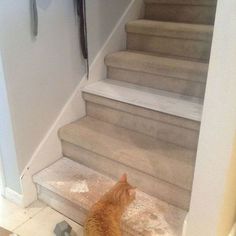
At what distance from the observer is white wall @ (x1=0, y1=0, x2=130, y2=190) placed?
138 centimetres

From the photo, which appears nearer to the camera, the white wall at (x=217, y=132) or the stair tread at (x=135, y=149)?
the white wall at (x=217, y=132)

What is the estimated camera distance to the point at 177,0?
2.01m

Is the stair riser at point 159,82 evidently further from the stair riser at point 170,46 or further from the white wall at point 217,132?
the white wall at point 217,132

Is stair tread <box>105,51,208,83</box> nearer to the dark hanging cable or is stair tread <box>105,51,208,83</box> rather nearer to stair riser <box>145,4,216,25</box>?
the dark hanging cable

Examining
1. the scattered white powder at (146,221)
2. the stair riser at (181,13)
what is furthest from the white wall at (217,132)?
the stair riser at (181,13)

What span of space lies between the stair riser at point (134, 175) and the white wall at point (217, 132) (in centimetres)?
19

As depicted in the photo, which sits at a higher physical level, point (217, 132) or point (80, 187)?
point (217, 132)

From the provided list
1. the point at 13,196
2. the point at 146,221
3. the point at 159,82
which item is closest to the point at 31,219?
the point at 13,196

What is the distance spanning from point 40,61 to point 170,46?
0.82 m

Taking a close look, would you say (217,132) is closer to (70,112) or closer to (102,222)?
(102,222)

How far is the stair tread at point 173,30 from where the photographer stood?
1.74 m

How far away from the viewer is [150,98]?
65.4 inches

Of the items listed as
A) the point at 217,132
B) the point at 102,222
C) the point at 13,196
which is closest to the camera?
the point at 217,132

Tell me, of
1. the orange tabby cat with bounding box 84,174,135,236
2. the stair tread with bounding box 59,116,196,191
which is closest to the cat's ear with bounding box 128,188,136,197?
the orange tabby cat with bounding box 84,174,135,236
